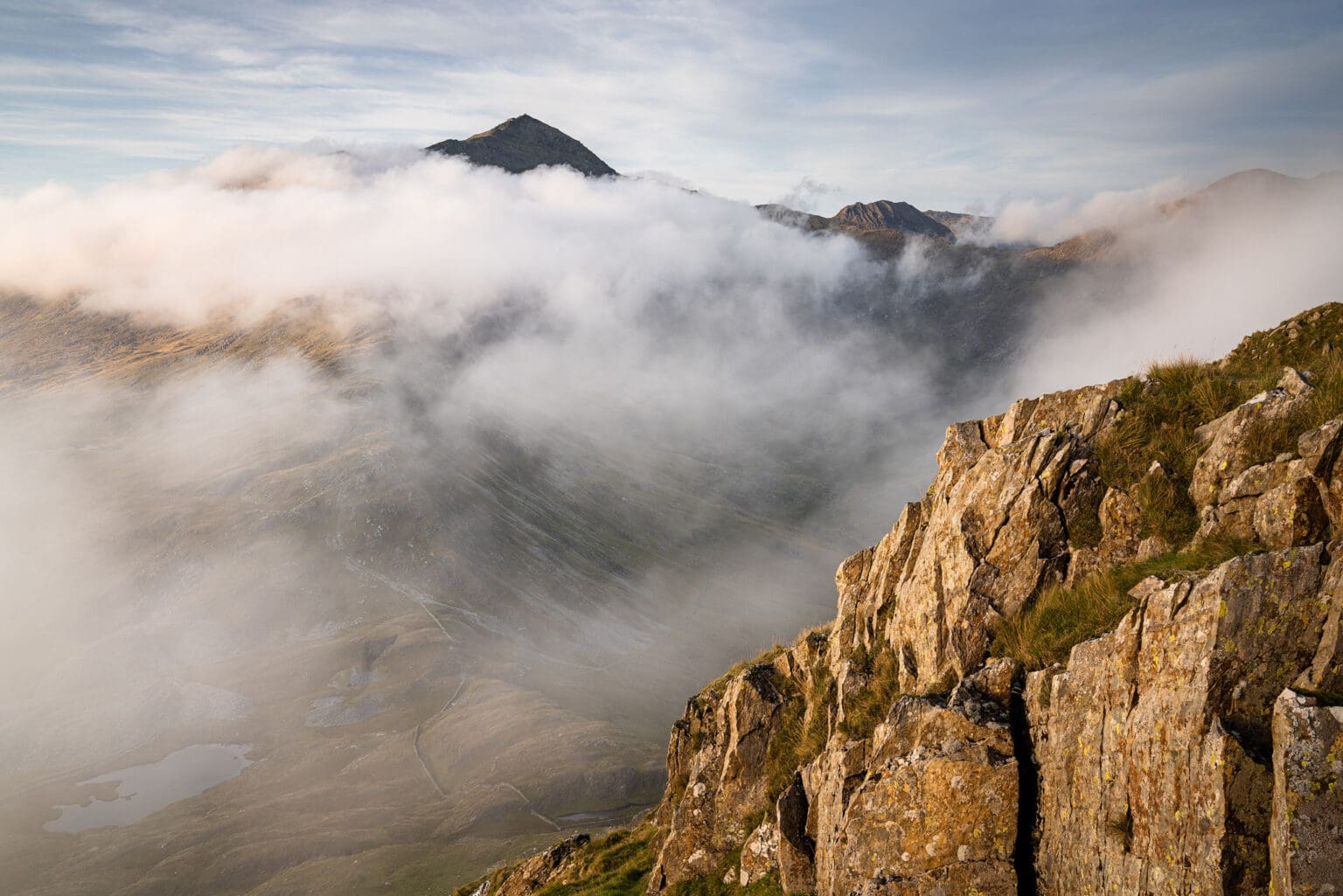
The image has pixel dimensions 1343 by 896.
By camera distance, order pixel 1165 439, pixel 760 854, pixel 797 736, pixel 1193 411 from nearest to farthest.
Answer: pixel 1165 439
pixel 1193 411
pixel 760 854
pixel 797 736

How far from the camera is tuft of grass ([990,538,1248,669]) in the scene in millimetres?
13023

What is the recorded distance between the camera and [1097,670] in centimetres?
1262

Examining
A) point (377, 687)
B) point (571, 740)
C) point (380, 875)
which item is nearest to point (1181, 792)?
point (380, 875)

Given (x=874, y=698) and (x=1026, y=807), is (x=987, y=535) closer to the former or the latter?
(x=874, y=698)

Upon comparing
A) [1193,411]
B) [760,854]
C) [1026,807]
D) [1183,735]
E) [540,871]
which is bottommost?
[540,871]

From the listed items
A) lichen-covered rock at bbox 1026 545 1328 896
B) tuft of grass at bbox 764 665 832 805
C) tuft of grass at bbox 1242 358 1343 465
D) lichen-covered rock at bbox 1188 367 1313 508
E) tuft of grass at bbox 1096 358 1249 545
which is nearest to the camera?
lichen-covered rock at bbox 1026 545 1328 896

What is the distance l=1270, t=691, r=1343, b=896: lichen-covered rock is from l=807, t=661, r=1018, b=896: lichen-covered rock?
440 cm

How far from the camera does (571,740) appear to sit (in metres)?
151

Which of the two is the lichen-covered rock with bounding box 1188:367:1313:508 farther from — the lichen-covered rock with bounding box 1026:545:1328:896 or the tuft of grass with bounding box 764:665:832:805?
the tuft of grass with bounding box 764:665:832:805

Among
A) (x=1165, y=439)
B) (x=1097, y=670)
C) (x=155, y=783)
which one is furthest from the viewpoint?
(x=155, y=783)

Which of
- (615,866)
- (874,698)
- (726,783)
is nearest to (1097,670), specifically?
(874,698)

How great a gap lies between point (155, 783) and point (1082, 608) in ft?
618

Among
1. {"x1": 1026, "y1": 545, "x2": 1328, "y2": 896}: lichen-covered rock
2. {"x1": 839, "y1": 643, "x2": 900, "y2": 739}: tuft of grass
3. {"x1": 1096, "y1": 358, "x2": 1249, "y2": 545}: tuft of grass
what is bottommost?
{"x1": 839, "y1": 643, "x2": 900, "y2": 739}: tuft of grass

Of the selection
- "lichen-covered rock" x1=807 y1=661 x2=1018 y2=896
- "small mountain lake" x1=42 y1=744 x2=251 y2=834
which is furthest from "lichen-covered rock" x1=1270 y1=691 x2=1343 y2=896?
"small mountain lake" x1=42 y1=744 x2=251 y2=834
